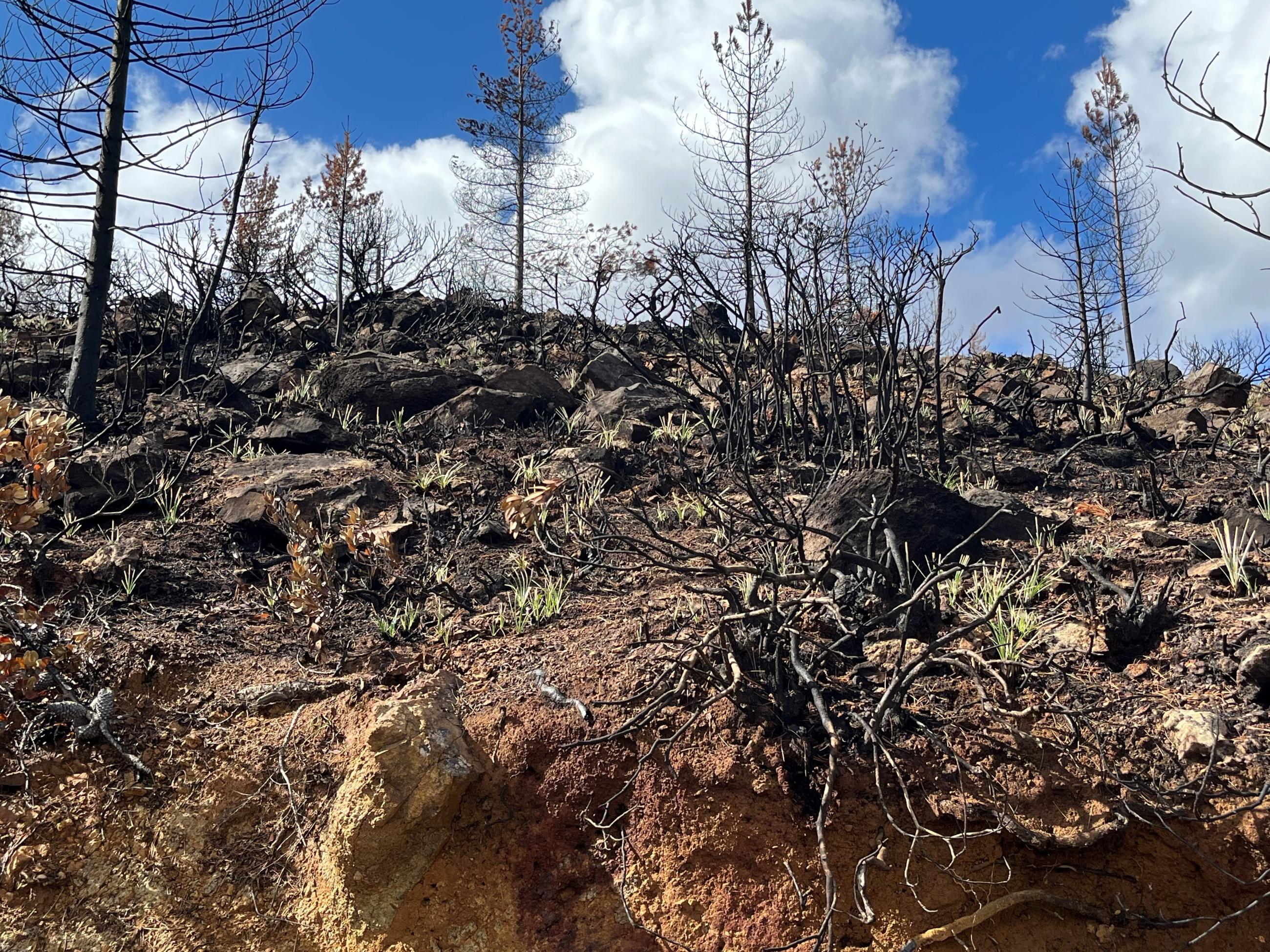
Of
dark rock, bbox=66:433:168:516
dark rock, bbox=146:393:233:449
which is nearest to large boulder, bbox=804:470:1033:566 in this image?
dark rock, bbox=66:433:168:516

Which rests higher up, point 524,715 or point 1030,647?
point 1030,647

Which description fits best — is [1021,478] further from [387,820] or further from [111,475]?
[111,475]

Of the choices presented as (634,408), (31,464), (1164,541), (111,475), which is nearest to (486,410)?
(634,408)

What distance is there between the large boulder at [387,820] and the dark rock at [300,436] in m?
4.22

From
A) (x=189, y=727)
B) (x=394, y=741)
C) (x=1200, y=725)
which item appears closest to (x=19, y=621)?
(x=189, y=727)

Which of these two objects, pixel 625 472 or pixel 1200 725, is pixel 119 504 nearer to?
pixel 625 472

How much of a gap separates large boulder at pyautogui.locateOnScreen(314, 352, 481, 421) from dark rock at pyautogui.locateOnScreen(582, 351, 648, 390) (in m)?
1.34

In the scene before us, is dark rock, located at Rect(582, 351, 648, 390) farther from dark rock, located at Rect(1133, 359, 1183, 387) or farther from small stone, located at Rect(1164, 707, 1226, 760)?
small stone, located at Rect(1164, 707, 1226, 760)

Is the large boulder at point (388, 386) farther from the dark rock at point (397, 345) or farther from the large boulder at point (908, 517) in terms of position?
the large boulder at point (908, 517)

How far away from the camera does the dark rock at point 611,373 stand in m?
9.16

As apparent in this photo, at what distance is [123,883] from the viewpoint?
3256 millimetres

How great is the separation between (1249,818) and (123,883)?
3.90 meters

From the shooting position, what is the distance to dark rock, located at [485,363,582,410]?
8203 millimetres

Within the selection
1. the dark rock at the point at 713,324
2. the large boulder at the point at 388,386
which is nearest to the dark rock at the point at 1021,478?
the dark rock at the point at 713,324
